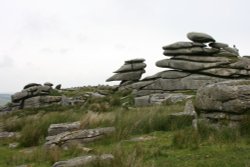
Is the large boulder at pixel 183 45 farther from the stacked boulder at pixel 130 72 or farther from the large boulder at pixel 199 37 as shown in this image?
the stacked boulder at pixel 130 72

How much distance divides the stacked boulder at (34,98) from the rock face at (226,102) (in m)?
27.2

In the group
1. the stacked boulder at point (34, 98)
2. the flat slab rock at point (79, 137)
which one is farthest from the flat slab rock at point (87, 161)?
the stacked boulder at point (34, 98)

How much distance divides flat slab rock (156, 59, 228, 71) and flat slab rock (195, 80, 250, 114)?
20497mm

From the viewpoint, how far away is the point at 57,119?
1869 cm

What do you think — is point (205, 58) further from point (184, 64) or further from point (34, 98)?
point (34, 98)

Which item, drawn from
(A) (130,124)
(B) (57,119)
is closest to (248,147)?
(A) (130,124)

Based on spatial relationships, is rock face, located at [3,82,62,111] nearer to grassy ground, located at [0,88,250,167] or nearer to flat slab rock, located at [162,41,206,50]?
flat slab rock, located at [162,41,206,50]

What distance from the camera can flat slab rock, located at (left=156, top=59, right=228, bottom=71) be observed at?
32875 millimetres

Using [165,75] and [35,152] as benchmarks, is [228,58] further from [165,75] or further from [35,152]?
[35,152]

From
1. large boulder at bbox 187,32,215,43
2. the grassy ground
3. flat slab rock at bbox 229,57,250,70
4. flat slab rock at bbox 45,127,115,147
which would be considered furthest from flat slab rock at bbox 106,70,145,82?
flat slab rock at bbox 45,127,115,147

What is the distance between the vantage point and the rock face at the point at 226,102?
11.6m

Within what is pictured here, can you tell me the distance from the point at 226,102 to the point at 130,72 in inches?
1158

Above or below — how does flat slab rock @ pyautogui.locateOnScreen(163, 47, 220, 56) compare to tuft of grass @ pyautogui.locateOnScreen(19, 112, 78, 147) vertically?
above

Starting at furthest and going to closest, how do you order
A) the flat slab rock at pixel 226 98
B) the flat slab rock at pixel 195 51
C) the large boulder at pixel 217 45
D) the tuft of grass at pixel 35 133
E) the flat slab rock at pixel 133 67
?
the flat slab rock at pixel 133 67
the large boulder at pixel 217 45
the flat slab rock at pixel 195 51
the tuft of grass at pixel 35 133
the flat slab rock at pixel 226 98
